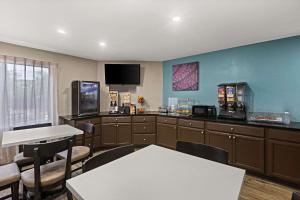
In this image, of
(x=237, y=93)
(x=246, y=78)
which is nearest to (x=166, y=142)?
(x=237, y=93)

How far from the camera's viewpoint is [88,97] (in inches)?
150

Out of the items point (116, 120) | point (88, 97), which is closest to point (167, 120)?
point (116, 120)

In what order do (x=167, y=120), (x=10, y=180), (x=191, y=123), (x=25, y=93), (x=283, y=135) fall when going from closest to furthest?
(x=10, y=180), (x=283, y=135), (x=25, y=93), (x=191, y=123), (x=167, y=120)

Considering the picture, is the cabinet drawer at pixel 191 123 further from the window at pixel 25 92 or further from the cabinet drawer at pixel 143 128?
the window at pixel 25 92

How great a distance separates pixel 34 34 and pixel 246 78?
385 cm

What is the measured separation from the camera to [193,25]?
7.18ft

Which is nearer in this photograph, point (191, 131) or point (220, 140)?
point (220, 140)

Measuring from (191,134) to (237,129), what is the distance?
896 mm

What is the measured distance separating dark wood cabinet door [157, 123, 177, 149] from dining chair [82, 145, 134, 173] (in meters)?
2.24

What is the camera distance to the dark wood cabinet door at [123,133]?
3.83 m

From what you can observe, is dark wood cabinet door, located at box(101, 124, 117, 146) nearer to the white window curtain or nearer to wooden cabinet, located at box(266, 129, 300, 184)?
the white window curtain

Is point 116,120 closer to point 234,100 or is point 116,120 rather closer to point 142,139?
point 142,139


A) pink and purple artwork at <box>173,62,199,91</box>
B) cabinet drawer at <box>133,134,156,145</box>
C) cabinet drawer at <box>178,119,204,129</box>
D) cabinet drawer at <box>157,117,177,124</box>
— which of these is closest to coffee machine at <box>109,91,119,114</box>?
cabinet drawer at <box>133,134,156,145</box>

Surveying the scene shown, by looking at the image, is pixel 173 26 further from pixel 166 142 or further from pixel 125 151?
pixel 166 142
